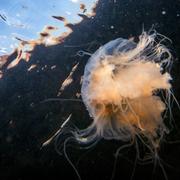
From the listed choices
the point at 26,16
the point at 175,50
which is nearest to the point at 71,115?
the point at 175,50

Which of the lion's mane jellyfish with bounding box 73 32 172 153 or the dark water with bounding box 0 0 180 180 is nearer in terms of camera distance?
the lion's mane jellyfish with bounding box 73 32 172 153

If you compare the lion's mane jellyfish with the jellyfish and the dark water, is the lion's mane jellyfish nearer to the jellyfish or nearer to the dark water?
the jellyfish

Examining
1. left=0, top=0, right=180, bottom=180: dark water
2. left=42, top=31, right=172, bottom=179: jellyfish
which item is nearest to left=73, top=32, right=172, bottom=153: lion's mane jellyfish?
left=42, top=31, right=172, bottom=179: jellyfish

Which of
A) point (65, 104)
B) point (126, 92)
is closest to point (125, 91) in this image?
point (126, 92)

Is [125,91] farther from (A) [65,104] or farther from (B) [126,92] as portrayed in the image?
(A) [65,104]

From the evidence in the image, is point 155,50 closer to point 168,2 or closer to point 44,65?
point 168,2

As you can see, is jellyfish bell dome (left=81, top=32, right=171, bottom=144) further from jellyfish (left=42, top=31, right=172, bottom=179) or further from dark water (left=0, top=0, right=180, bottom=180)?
dark water (left=0, top=0, right=180, bottom=180)

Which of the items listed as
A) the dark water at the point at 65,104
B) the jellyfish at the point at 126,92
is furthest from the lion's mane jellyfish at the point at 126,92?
the dark water at the point at 65,104
